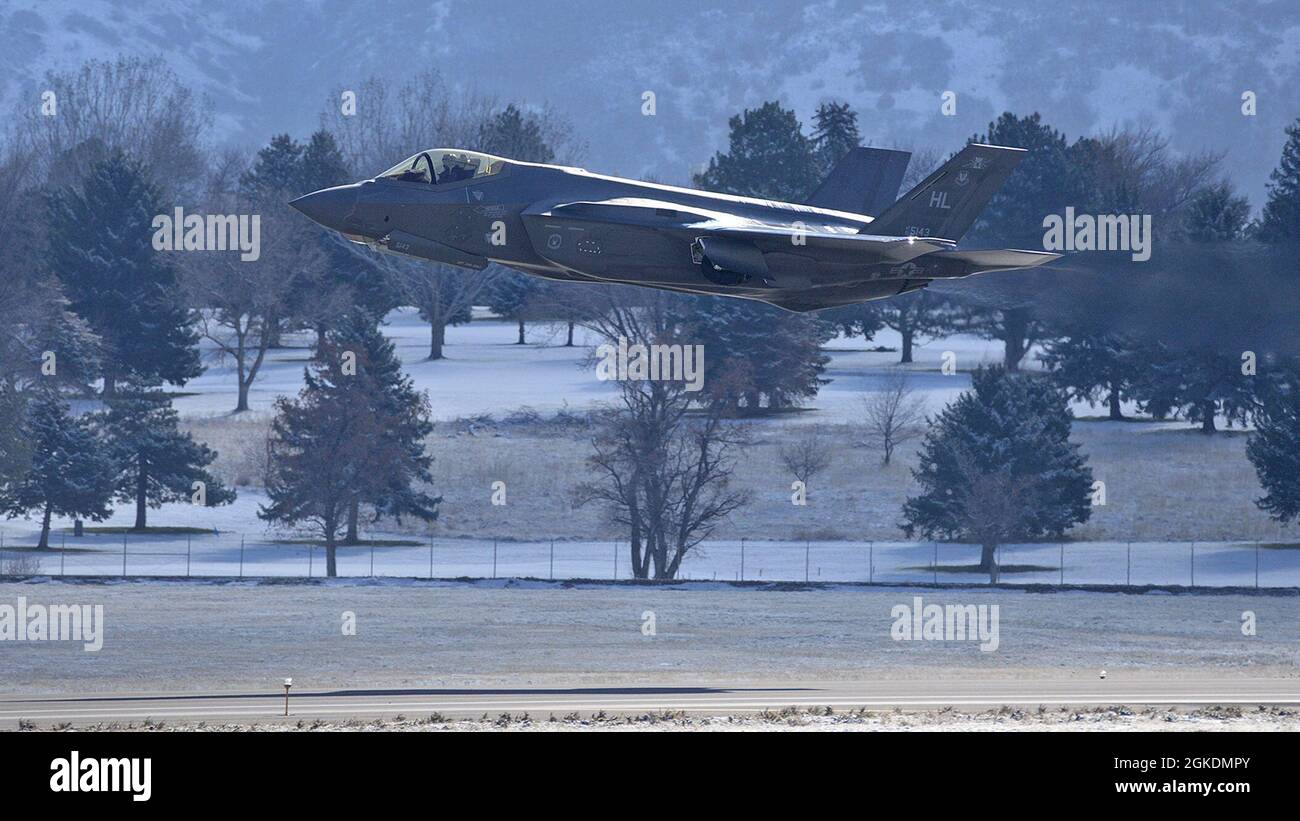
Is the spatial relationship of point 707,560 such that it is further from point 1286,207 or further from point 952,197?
point 952,197

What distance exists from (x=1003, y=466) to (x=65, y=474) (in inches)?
1758

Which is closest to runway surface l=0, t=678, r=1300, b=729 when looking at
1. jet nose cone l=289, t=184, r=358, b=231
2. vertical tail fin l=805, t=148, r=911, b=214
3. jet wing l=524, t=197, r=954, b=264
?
jet nose cone l=289, t=184, r=358, b=231

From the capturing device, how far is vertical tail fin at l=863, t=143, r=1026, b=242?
3706 cm

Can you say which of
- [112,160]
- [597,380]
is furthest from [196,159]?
[597,380]

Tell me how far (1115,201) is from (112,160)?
62048 mm

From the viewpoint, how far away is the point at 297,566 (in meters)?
77.4

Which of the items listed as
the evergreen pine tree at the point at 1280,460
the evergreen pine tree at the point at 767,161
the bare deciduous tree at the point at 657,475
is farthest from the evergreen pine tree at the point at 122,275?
the evergreen pine tree at the point at 1280,460

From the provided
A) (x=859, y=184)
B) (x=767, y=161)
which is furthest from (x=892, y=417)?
(x=859, y=184)

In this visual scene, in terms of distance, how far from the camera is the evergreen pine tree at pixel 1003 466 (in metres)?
80.0

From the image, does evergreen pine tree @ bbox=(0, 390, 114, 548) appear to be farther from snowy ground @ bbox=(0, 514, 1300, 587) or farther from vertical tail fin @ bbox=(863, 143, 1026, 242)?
vertical tail fin @ bbox=(863, 143, 1026, 242)

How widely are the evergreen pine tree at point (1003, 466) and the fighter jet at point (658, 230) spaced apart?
142ft

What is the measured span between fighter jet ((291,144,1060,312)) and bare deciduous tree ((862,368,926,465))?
5350 cm

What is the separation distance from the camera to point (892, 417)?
91.9 m

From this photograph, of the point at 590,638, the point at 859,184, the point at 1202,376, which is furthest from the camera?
the point at 1202,376
